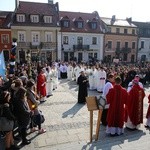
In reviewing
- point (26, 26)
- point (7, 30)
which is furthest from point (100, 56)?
point (7, 30)

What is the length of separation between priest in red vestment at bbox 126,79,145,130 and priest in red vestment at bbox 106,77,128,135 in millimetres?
632

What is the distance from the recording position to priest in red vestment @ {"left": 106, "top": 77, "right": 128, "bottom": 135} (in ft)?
23.0

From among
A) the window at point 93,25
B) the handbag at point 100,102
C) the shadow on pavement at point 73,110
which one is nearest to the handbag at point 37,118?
the handbag at point 100,102

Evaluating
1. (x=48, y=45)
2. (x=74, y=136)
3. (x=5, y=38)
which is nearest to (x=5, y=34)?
(x=5, y=38)

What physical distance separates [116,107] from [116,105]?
0.07 metres

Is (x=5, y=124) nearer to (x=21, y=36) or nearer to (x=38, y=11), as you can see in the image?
(x=21, y=36)

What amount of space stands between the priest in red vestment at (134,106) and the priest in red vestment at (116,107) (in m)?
0.63

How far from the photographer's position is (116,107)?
703cm

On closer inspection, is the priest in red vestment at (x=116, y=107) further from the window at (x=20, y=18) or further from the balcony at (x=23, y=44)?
the window at (x=20, y=18)

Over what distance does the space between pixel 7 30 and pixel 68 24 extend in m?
9.93

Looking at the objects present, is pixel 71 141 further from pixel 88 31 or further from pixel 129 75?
pixel 88 31

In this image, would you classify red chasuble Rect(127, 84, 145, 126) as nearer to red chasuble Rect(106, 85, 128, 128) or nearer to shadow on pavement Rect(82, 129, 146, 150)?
shadow on pavement Rect(82, 129, 146, 150)

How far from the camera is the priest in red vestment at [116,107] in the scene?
7.00 m

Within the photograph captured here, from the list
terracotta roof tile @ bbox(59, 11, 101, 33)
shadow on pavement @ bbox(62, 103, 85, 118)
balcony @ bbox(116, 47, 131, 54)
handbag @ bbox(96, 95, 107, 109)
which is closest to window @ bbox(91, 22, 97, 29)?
terracotta roof tile @ bbox(59, 11, 101, 33)
